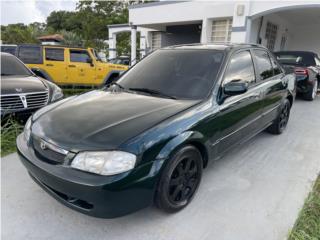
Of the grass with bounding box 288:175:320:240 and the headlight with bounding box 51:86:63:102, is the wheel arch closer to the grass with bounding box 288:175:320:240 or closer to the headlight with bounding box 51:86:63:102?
the grass with bounding box 288:175:320:240

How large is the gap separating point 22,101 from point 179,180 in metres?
3.22

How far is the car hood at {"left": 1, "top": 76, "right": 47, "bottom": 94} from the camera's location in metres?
4.21

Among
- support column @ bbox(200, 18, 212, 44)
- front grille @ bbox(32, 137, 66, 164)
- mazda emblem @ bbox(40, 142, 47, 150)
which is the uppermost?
support column @ bbox(200, 18, 212, 44)

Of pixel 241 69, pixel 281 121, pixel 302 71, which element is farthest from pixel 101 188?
pixel 302 71

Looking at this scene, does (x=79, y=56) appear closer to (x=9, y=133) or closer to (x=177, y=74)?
(x=9, y=133)

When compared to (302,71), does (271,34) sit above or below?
above

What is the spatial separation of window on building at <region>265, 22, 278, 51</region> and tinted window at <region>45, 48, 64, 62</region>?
10314mm

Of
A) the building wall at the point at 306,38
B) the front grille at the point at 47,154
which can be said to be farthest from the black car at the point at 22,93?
the building wall at the point at 306,38

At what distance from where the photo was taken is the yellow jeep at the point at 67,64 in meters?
8.31

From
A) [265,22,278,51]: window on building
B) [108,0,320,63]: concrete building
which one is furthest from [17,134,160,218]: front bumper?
[265,22,278,51]: window on building

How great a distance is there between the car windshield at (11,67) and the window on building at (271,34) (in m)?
12.1

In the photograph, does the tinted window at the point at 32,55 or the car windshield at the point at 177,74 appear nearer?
the car windshield at the point at 177,74

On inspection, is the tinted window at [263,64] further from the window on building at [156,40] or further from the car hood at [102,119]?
the window on building at [156,40]

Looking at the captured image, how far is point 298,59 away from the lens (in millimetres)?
7785
